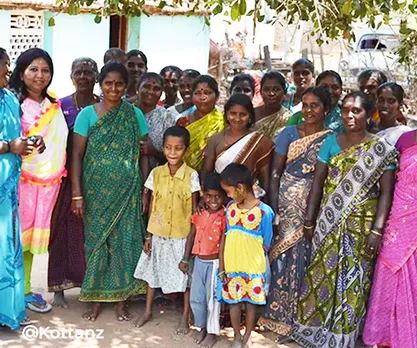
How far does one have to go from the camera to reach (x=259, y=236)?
4.47 m

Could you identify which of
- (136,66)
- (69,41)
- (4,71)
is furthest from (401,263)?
(69,41)

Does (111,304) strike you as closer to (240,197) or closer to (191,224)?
(191,224)

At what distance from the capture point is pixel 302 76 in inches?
238

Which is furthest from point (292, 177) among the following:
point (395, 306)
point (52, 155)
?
point (52, 155)

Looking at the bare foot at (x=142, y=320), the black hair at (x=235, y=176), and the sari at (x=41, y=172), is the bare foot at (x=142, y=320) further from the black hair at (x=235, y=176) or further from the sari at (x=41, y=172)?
the black hair at (x=235, y=176)

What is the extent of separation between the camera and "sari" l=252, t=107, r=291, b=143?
510cm

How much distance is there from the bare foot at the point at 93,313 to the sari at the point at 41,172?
0.56m

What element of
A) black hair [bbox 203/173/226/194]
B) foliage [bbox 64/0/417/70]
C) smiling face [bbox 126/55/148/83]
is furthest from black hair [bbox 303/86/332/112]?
smiling face [bbox 126/55/148/83]

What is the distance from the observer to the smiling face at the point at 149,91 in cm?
513

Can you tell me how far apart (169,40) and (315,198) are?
8699 mm

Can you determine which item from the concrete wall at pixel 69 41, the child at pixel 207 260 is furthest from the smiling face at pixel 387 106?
the concrete wall at pixel 69 41

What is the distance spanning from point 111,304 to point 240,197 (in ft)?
4.84

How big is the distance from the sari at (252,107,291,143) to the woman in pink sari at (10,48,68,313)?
144 centimetres

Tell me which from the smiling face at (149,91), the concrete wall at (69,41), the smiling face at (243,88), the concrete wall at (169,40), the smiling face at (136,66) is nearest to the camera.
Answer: the smiling face at (149,91)
